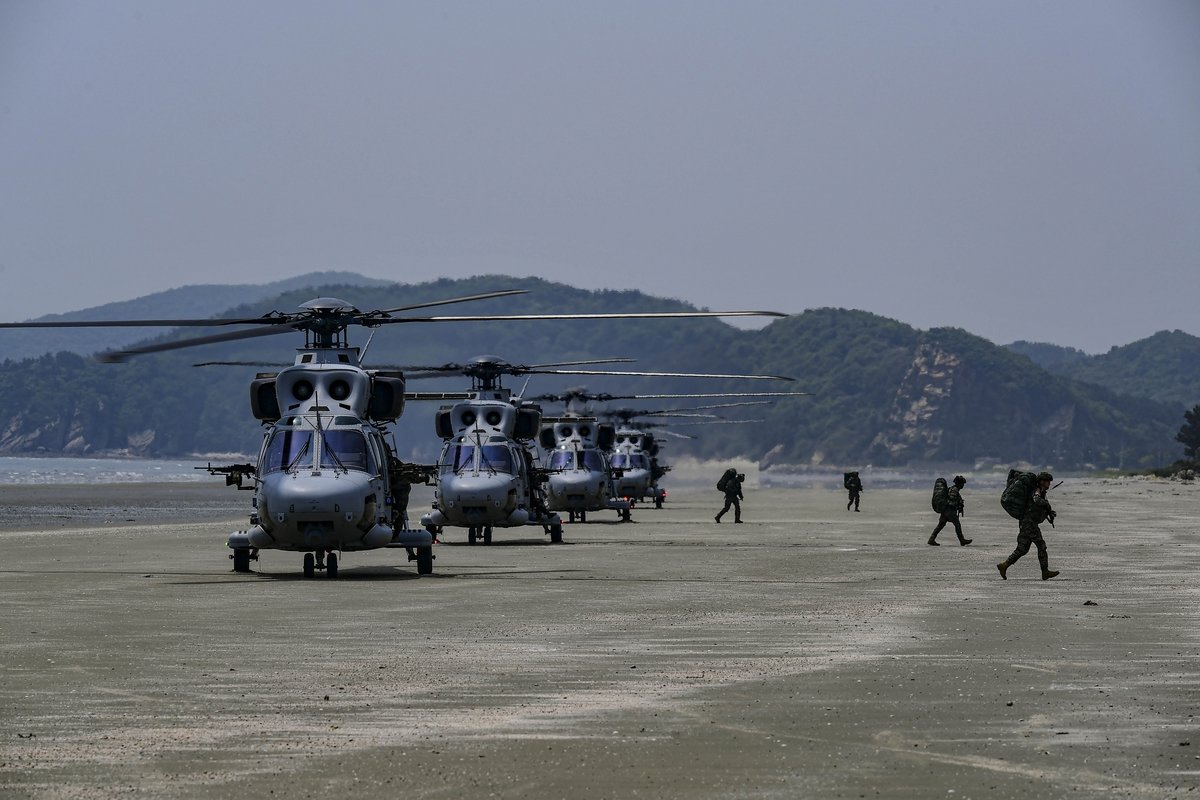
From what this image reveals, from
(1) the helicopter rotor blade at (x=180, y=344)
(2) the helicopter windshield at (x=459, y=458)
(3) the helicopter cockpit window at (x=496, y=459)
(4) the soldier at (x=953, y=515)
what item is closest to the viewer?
(1) the helicopter rotor blade at (x=180, y=344)

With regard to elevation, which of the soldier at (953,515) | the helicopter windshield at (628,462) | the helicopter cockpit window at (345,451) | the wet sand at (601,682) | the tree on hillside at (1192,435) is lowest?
the wet sand at (601,682)

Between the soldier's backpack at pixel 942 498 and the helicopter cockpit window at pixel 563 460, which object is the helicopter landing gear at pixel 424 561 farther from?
the helicopter cockpit window at pixel 563 460

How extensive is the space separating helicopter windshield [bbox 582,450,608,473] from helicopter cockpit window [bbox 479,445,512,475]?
14439mm

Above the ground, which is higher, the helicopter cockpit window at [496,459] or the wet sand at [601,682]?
the helicopter cockpit window at [496,459]

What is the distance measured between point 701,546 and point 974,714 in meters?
25.0

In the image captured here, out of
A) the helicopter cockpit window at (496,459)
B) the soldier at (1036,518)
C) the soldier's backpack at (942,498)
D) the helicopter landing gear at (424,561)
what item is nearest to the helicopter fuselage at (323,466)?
the helicopter landing gear at (424,561)

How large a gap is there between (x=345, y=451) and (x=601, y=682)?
12.5 meters

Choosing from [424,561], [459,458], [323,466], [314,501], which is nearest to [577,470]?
[459,458]

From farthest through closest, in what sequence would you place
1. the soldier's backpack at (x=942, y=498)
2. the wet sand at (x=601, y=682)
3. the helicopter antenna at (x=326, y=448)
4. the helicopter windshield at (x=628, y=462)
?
the helicopter windshield at (x=628, y=462) < the soldier's backpack at (x=942, y=498) < the helicopter antenna at (x=326, y=448) < the wet sand at (x=601, y=682)

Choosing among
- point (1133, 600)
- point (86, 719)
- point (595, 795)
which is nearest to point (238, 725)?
point (86, 719)

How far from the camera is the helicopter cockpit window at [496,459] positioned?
36969 mm

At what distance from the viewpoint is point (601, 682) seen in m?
13.4

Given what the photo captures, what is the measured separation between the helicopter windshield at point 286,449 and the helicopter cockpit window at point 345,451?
0.24m

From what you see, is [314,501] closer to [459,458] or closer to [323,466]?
[323,466]
